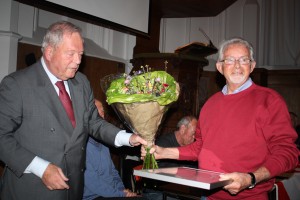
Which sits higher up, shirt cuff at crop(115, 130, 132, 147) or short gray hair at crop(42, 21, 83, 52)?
short gray hair at crop(42, 21, 83, 52)

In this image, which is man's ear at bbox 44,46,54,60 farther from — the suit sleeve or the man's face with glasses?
the man's face with glasses

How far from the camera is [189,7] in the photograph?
552 cm

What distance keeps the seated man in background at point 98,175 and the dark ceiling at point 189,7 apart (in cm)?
331

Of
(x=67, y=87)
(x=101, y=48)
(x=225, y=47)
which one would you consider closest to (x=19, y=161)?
(x=67, y=87)

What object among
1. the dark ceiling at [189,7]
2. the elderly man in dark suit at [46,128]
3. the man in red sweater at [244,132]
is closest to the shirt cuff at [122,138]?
the elderly man in dark suit at [46,128]

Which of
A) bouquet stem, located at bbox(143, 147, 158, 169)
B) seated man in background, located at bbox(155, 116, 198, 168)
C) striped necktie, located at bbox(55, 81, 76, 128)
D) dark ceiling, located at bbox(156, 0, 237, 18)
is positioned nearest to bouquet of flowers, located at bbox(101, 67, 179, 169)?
bouquet stem, located at bbox(143, 147, 158, 169)

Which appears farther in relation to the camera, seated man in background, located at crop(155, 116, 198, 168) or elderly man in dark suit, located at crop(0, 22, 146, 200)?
seated man in background, located at crop(155, 116, 198, 168)

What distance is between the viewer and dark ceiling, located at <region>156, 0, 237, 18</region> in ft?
17.2

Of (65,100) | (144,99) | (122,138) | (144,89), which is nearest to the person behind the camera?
(144,99)

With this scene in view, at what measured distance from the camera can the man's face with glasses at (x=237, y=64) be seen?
1.86 meters

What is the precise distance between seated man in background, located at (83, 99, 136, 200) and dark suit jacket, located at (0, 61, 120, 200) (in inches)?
31.9

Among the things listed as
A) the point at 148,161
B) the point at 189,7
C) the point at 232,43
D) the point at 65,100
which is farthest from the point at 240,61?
the point at 189,7

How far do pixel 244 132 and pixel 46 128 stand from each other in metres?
1.17

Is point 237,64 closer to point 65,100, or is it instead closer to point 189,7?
point 65,100
